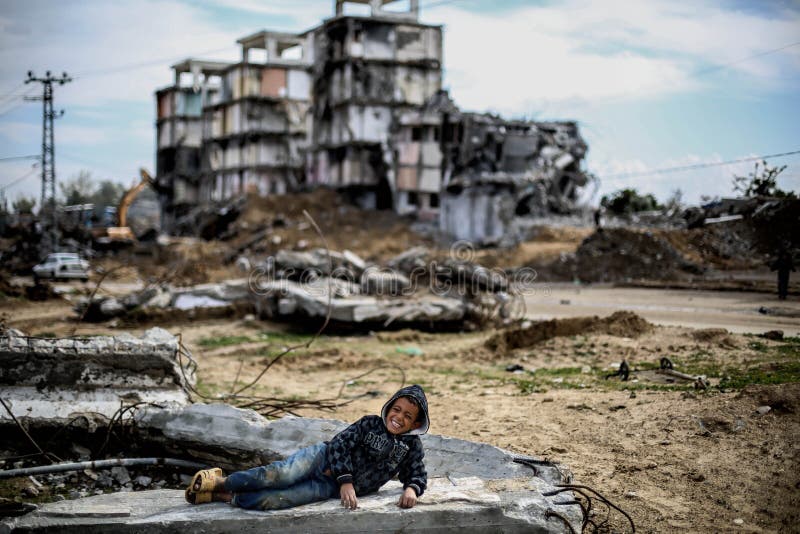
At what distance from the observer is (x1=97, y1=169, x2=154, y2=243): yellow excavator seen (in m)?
39.8

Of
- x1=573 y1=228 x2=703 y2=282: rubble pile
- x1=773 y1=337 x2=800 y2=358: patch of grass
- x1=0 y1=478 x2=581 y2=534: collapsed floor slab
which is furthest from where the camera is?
x1=573 y1=228 x2=703 y2=282: rubble pile

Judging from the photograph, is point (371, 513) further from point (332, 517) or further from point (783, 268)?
point (783, 268)

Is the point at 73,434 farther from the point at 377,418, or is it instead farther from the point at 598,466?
the point at 598,466

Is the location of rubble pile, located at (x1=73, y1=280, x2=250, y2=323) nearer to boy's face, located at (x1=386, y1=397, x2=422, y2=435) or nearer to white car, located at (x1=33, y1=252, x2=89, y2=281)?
boy's face, located at (x1=386, y1=397, x2=422, y2=435)

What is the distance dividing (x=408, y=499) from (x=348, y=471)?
0.40 m

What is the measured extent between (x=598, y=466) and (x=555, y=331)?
6.52 metres

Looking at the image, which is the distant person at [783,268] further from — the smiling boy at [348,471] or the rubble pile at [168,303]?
the rubble pile at [168,303]

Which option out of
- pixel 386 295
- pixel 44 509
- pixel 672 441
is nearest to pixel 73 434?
pixel 44 509

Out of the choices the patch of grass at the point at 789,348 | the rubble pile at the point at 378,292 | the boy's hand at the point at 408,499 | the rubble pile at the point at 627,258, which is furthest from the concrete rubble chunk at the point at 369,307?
the rubble pile at the point at 627,258

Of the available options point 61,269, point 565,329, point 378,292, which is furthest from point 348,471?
point 61,269

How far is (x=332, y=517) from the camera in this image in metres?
4.18

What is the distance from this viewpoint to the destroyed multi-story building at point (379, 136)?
35.5 metres

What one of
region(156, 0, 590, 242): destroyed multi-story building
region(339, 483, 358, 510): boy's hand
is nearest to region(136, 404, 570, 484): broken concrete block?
region(339, 483, 358, 510): boy's hand

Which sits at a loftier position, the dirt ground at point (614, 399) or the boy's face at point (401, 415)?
the boy's face at point (401, 415)
